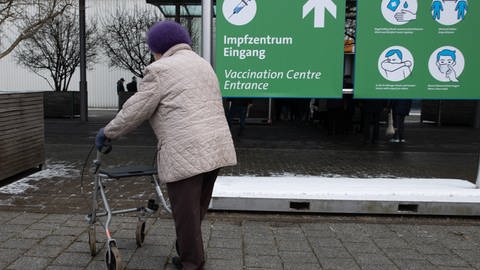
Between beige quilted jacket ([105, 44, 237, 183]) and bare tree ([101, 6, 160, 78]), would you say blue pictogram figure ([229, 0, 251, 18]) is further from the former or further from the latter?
bare tree ([101, 6, 160, 78])

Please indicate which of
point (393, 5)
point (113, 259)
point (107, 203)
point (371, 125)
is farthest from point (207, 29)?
point (371, 125)

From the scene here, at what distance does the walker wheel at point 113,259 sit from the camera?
3.24 metres

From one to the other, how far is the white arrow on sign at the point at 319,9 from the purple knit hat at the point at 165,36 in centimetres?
295

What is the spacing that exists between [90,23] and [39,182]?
20.1m

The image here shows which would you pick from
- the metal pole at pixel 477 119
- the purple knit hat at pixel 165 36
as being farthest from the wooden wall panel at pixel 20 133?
the metal pole at pixel 477 119

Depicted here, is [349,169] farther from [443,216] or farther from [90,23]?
[90,23]

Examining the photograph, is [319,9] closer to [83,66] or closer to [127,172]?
[127,172]

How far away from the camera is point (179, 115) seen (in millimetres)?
3023

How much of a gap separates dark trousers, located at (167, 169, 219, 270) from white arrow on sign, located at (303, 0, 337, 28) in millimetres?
3207

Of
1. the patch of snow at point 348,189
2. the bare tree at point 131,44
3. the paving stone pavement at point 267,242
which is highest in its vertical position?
the bare tree at point 131,44

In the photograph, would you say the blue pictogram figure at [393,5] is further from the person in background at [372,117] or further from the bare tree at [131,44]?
the bare tree at [131,44]

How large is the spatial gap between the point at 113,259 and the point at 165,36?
1.60 metres

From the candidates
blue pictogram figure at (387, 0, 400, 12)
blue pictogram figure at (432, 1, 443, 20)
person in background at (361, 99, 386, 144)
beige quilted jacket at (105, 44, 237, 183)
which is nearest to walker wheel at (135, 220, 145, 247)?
beige quilted jacket at (105, 44, 237, 183)

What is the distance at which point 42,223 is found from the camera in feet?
15.3
